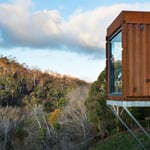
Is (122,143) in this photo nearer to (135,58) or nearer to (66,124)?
(66,124)

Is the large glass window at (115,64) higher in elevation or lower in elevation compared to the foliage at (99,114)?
higher

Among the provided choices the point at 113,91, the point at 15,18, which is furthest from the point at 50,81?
the point at 113,91

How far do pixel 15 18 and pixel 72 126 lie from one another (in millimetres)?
9735

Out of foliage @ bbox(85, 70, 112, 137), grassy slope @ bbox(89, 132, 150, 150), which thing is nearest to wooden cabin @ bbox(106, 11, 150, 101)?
grassy slope @ bbox(89, 132, 150, 150)

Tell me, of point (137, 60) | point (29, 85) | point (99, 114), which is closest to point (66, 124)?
point (99, 114)

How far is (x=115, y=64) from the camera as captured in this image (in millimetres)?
8320

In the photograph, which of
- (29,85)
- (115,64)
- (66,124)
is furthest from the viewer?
(29,85)

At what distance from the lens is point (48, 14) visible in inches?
949

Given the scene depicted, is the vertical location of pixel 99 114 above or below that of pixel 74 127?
above

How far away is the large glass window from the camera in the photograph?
7863 mm

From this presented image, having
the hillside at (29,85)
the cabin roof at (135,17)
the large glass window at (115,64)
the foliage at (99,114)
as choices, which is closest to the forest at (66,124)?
the foliage at (99,114)

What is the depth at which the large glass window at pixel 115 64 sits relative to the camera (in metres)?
→ 7.86

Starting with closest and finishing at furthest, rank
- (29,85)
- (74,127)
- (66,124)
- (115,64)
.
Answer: (115,64), (74,127), (66,124), (29,85)

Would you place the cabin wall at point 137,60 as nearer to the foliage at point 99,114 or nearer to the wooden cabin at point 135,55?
the wooden cabin at point 135,55
